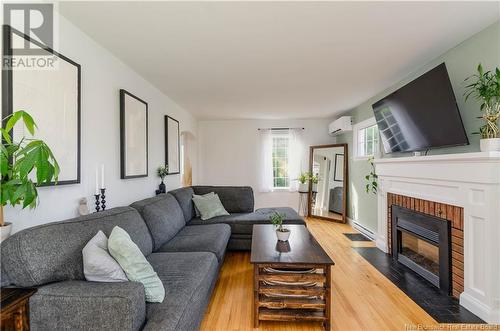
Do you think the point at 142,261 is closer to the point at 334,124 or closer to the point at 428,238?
the point at 428,238

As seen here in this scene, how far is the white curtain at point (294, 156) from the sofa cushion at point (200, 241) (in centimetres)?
314

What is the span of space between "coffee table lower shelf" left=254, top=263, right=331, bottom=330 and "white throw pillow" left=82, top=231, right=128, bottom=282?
0.94 m

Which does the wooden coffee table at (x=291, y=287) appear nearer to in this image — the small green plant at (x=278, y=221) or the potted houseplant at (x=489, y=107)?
the small green plant at (x=278, y=221)

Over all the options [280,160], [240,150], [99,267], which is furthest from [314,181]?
[99,267]

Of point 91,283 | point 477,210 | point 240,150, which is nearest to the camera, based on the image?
point 91,283

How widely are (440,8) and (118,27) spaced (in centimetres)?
243

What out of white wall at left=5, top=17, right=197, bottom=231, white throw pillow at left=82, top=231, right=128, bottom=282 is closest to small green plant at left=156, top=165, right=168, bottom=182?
white wall at left=5, top=17, right=197, bottom=231

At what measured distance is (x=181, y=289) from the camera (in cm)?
151

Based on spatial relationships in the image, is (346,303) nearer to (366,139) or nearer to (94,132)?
(94,132)

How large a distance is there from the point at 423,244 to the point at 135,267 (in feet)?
9.78

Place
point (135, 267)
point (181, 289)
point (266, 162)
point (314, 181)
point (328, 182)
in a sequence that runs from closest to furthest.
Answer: point (135, 267)
point (181, 289)
point (328, 182)
point (314, 181)
point (266, 162)

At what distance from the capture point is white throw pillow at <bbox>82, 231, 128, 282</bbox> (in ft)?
4.34

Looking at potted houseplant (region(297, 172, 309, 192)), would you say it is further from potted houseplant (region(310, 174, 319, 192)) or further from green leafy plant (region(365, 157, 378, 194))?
green leafy plant (region(365, 157, 378, 194))

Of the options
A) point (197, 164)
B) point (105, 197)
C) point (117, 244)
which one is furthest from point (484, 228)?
point (197, 164)
